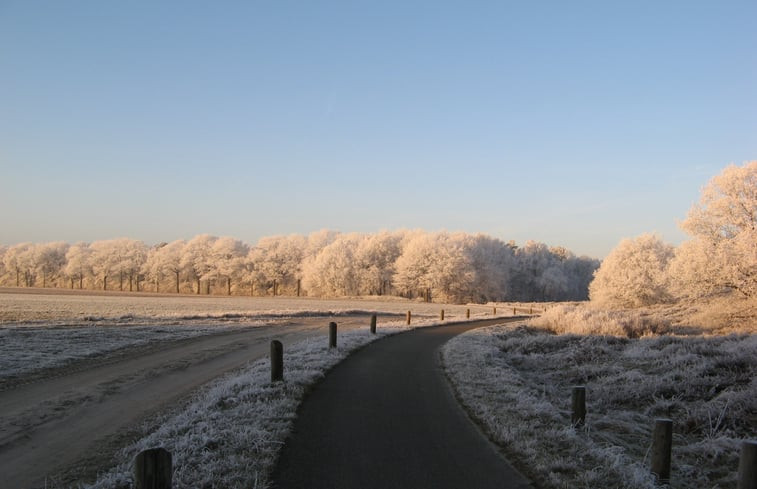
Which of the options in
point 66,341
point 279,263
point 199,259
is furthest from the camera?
point 199,259

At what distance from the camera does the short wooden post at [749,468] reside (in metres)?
5.52

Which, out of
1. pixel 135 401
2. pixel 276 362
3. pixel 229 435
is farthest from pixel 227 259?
pixel 229 435

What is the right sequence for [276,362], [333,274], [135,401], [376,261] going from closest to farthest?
[276,362] < [135,401] < [333,274] < [376,261]

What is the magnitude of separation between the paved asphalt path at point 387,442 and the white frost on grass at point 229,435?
293mm

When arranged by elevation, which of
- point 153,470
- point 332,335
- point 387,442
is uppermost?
point 153,470

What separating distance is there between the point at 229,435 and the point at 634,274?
62349 millimetres

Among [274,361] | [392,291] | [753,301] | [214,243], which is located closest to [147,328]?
[274,361]

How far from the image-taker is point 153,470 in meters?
4.82

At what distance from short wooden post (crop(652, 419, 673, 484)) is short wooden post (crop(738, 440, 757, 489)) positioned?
4.34 feet

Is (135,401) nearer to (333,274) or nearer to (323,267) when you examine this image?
(333,274)

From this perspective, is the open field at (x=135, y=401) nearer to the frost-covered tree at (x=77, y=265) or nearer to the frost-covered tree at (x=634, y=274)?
the frost-covered tree at (x=634, y=274)

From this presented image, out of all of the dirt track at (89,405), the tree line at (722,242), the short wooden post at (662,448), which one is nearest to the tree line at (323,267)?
the tree line at (722,242)

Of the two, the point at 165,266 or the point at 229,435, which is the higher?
the point at 165,266

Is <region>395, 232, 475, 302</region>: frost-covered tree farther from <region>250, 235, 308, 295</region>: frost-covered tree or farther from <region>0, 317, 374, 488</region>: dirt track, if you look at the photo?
<region>0, 317, 374, 488</region>: dirt track
